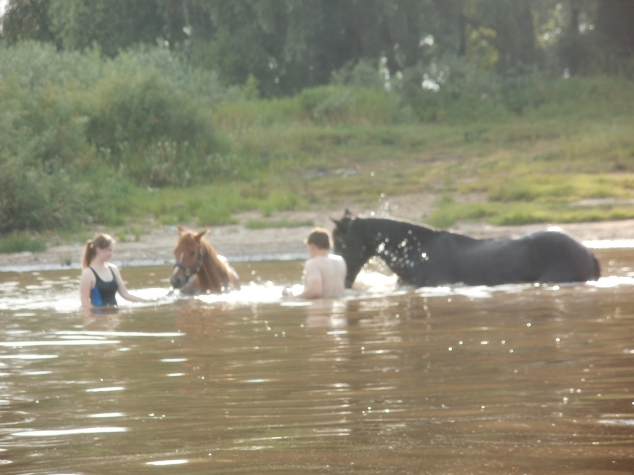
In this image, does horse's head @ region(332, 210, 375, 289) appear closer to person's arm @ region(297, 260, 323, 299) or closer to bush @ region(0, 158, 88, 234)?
person's arm @ region(297, 260, 323, 299)

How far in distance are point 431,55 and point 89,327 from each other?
93.2 feet

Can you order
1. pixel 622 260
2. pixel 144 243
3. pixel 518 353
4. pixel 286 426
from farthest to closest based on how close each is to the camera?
pixel 144 243
pixel 622 260
pixel 518 353
pixel 286 426

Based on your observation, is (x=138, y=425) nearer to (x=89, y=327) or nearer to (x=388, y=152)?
(x=89, y=327)

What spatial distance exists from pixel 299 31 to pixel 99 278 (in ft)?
76.5

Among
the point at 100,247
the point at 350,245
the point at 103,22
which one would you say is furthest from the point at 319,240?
the point at 103,22

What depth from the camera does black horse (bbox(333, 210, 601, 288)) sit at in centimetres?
1099

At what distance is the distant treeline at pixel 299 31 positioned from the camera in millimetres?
33344

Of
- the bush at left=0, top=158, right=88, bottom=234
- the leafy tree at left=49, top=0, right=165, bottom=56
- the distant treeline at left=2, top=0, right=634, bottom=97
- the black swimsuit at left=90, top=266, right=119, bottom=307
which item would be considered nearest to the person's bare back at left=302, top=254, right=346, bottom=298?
the black swimsuit at left=90, top=266, right=119, bottom=307

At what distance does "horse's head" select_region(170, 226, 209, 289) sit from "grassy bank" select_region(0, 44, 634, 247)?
8237mm

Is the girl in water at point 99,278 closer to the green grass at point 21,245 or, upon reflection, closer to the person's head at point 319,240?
the person's head at point 319,240

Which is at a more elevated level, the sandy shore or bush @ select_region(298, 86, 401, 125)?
bush @ select_region(298, 86, 401, 125)

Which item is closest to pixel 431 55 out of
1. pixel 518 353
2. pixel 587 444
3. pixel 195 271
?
pixel 195 271

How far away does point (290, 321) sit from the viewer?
8875 mm

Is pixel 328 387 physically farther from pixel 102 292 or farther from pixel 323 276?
pixel 102 292
